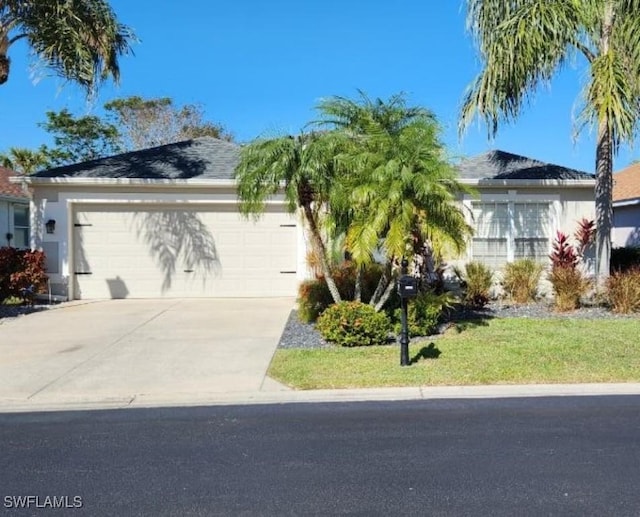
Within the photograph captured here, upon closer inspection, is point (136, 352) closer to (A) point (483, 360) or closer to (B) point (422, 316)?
(B) point (422, 316)

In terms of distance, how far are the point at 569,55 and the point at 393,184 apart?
5583mm

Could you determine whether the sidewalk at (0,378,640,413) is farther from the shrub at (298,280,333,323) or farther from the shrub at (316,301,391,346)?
the shrub at (298,280,333,323)

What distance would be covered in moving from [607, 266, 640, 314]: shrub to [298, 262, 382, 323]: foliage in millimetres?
4726

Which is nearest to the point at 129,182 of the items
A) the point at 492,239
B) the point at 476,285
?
the point at 476,285

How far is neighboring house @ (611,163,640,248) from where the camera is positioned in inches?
824

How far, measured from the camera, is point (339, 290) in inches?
439

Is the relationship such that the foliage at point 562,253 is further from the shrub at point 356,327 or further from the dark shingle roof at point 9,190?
the dark shingle roof at point 9,190

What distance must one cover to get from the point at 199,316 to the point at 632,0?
1049 centimetres

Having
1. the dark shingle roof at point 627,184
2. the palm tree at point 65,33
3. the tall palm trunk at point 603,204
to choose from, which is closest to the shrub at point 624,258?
the tall palm trunk at point 603,204

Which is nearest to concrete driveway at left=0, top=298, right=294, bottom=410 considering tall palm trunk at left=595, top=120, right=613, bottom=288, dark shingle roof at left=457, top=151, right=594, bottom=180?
dark shingle roof at left=457, top=151, right=594, bottom=180

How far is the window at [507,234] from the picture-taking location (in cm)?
1433

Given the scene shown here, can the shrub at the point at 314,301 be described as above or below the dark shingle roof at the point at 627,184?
below

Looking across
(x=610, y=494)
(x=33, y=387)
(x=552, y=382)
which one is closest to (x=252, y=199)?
(x=33, y=387)

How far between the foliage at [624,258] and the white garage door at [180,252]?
326 inches
